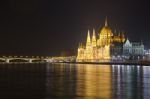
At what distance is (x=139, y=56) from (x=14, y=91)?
134m

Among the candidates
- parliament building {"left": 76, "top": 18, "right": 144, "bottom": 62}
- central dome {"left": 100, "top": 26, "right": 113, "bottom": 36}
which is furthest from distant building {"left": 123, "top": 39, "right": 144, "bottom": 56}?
central dome {"left": 100, "top": 26, "right": 113, "bottom": 36}

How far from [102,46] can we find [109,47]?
10.2m

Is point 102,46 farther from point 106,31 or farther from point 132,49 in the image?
point 132,49

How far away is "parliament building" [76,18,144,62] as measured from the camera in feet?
523

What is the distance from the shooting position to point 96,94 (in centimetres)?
2872

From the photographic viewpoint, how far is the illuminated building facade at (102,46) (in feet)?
524

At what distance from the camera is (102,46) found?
16750 cm

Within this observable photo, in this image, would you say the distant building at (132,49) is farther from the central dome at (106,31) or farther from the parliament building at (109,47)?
the central dome at (106,31)

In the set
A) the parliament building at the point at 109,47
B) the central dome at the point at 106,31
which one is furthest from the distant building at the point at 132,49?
the central dome at the point at 106,31

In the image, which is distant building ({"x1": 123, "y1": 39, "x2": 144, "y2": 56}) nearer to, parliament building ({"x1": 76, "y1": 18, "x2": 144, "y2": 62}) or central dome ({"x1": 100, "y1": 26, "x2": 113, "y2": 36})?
parliament building ({"x1": 76, "y1": 18, "x2": 144, "y2": 62})

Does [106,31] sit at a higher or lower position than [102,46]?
higher

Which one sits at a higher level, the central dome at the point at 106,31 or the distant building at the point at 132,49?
the central dome at the point at 106,31

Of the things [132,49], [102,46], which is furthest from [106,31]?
[132,49]

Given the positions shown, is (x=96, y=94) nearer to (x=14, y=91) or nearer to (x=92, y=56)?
(x=14, y=91)
